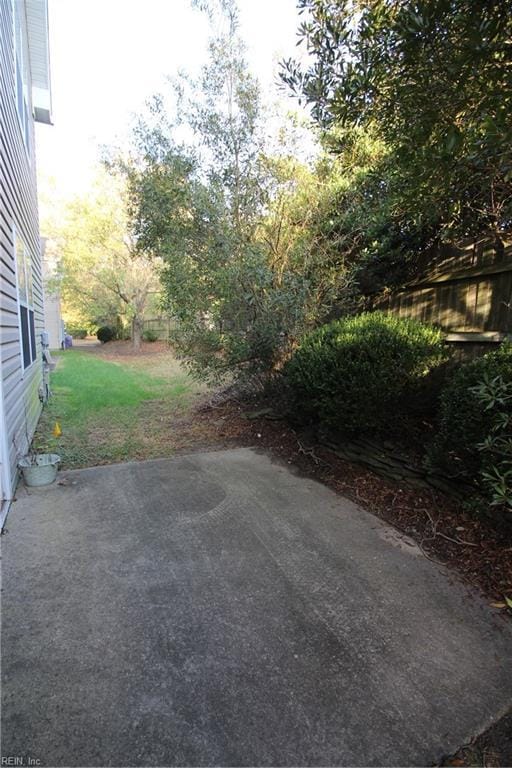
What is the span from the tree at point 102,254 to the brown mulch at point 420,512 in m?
12.9

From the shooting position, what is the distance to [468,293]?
3885mm

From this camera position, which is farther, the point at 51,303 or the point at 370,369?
the point at 51,303

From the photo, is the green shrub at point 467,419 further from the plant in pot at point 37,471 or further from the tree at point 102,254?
the tree at point 102,254

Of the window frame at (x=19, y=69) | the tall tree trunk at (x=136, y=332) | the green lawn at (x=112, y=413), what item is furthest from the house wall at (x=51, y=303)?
the window frame at (x=19, y=69)

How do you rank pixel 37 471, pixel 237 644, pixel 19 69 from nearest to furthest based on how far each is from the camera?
pixel 237 644
pixel 37 471
pixel 19 69

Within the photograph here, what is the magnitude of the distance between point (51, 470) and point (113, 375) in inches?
321

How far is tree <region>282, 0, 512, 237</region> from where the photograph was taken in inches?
72.2

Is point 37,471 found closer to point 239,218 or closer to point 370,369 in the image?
point 370,369

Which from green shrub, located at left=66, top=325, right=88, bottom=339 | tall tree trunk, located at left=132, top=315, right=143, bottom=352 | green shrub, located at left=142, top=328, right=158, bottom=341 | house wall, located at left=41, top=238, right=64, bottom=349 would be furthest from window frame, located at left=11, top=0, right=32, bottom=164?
green shrub, located at left=66, top=325, right=88, bottom=339

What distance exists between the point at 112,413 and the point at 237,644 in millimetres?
5530

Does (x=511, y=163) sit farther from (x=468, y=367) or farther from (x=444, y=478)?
(x=444, y=478)

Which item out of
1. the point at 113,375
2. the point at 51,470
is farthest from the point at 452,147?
the point at 113,375

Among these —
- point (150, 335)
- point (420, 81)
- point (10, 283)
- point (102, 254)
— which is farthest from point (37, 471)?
point (150, 335)

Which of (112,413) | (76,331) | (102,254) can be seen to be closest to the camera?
(112,413)
